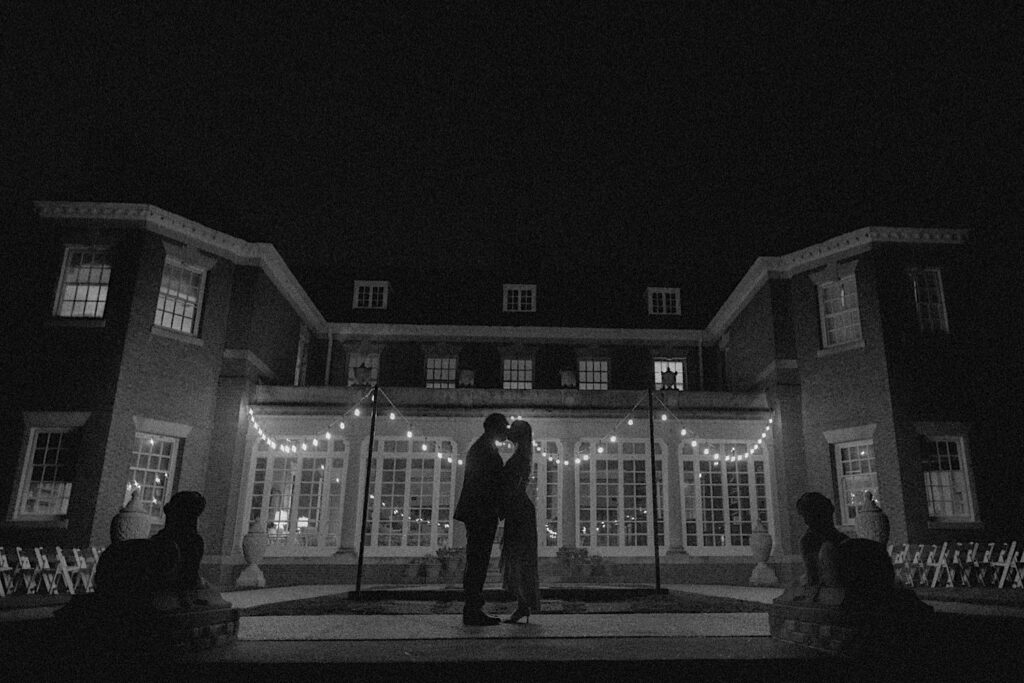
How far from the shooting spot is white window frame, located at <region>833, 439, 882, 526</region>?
15116 mm

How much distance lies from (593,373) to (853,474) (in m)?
9.98

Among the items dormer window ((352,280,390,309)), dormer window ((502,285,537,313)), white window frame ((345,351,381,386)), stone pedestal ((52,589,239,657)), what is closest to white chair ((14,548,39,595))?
stone pedestal ((52,589,239,657))

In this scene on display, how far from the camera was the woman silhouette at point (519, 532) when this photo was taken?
5.86m

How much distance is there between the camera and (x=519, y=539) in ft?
19.2

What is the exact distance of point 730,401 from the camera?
693 inches

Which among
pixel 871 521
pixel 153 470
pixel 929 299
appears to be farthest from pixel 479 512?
pixel 929 299

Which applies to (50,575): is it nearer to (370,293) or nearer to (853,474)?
(370,293)

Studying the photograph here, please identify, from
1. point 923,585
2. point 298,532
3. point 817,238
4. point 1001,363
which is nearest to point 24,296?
point 298,532

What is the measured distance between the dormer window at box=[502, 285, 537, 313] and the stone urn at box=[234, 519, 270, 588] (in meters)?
12.4

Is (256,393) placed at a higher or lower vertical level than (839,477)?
higher

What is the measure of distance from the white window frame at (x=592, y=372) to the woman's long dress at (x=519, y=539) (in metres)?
17.6

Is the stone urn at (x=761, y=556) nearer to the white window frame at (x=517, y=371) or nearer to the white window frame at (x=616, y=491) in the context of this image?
the white window frame at (x=616, y=491)

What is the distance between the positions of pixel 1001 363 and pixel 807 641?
15.3 metres

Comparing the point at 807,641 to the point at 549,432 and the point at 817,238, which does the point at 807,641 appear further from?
the point at 817,238
